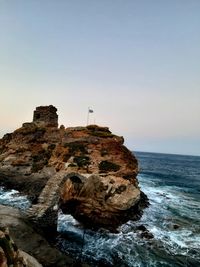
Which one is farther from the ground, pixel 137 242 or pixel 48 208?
pixel 48 208

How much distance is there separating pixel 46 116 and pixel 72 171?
26.5 meters

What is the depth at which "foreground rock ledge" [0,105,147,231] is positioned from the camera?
26.1 metres

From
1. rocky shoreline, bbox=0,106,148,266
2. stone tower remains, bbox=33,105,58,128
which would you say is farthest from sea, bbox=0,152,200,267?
stone tower remains, bbox=33,105,58,128

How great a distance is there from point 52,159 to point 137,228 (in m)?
19.9

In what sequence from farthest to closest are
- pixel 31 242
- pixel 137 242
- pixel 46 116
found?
pixel 46 116
pixel 137 242
pixel 31 242

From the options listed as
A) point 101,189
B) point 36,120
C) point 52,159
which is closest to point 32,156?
point 52,159

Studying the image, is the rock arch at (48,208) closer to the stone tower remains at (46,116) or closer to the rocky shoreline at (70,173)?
the rocky shoreline at (70,173)

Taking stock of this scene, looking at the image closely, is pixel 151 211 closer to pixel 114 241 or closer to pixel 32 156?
pixel 114 241

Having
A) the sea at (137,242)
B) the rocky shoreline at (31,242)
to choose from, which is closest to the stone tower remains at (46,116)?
the sea at (137,242)

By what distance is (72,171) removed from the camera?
27.6 meters

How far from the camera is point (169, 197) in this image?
44062 millimetres

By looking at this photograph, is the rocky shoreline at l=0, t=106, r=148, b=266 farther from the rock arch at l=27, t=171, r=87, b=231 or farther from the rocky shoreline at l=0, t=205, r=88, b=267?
the rocky shoreline at l=0, t=205, r=88, b=267

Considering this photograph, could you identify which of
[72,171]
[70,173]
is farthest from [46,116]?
[70,173]

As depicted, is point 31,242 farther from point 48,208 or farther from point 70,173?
point 70,173
